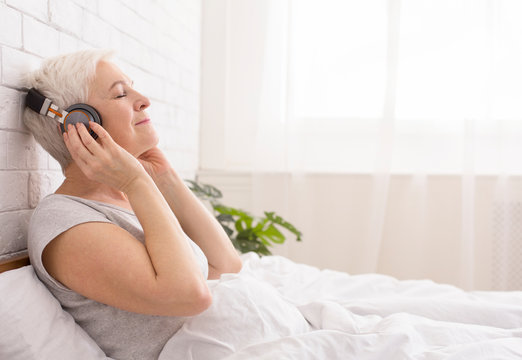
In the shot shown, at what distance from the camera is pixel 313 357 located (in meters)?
Answer: 0.99

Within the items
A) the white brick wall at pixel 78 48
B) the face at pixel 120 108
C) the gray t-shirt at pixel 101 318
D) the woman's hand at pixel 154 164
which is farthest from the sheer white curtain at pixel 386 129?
the gray t-shirt at pixel 101 318

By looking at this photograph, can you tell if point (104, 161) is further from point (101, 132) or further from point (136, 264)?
point (136, 264)

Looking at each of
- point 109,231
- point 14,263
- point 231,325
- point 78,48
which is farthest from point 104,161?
point 78,48

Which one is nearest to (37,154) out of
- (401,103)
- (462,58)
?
(401,103)

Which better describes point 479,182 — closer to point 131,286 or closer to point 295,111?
point 295,111

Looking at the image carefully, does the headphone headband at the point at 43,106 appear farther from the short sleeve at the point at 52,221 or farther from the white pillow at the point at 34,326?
the white pillow at the point at 34,326

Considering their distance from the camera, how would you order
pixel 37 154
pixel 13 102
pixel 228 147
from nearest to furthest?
Answer: pixel 13 102, pixel 37 154, pixel 228 147

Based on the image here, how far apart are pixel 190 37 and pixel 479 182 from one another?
Answer: 1736mm

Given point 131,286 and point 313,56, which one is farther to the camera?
point 313,56

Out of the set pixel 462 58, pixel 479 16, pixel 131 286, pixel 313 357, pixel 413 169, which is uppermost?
pixel 479 16

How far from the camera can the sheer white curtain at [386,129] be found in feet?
9.15

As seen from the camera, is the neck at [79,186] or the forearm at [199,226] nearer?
the neck at [79,186]

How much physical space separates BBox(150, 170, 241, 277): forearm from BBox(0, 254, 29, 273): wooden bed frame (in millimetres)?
470

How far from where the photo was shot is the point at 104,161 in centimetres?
113
